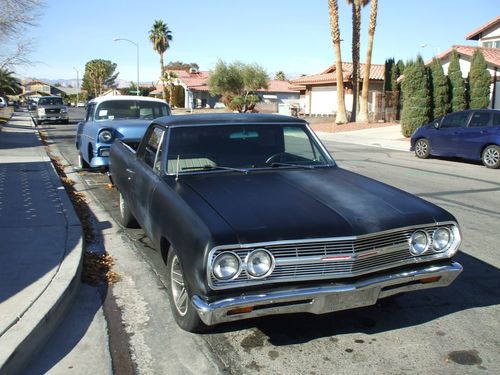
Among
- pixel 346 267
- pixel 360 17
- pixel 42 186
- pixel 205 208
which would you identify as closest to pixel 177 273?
pixel 205 208

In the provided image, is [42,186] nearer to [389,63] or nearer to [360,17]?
[360,17]

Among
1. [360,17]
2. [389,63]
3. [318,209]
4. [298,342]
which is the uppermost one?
[360,17]

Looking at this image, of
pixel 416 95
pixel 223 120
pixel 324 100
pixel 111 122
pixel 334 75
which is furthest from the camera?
pixel 324 100

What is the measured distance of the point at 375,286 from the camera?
3311mm

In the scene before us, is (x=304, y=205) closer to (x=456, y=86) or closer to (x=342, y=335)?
(x=342, y=335)

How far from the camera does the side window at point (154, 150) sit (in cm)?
464

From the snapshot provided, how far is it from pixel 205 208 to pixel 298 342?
3.87 ft

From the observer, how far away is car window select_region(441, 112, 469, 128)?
1456 cm

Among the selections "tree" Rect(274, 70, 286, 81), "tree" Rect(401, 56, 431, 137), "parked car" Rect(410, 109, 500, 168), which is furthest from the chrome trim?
"tree" Rect(274, 70, 286, 81)

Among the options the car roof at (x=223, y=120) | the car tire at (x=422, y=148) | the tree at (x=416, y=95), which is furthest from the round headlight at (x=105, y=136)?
the tree at (x=416, y=95)

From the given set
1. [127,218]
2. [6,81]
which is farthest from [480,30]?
[6,81]

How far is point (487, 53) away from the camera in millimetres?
28062

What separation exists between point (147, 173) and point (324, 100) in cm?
3783

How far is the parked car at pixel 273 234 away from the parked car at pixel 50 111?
28.8 m
